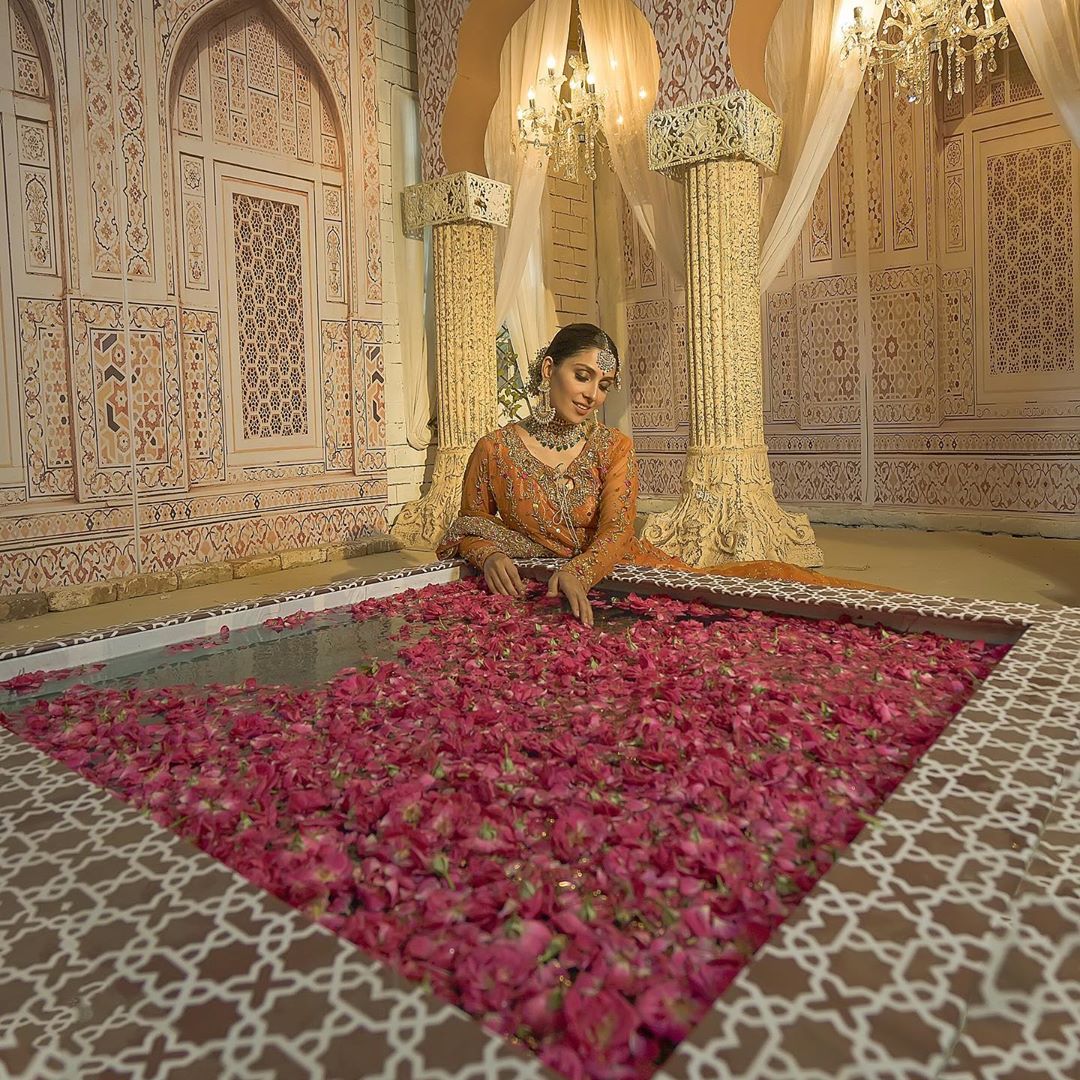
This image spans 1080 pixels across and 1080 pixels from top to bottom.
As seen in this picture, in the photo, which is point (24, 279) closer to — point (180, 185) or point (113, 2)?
point (180, 185)

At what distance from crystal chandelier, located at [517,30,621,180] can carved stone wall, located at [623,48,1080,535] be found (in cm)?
182

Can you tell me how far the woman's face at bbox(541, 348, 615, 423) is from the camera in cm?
235

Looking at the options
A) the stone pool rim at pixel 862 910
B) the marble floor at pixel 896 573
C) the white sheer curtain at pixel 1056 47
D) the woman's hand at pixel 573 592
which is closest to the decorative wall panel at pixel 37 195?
the marble floor at pixel 896 573

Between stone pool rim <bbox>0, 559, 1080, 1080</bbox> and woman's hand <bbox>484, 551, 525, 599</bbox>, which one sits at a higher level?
woman's hand <bbox>484, 551, 525, 599</bbox>

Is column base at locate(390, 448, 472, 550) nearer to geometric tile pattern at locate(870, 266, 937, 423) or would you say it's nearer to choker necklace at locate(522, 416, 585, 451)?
geometric tile pattern at locate(870, 266, 937, 423)

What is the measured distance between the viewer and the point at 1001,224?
5.60m

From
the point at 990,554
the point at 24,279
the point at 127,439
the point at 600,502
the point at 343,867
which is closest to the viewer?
the point at 343,867

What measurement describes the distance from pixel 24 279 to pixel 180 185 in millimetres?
996

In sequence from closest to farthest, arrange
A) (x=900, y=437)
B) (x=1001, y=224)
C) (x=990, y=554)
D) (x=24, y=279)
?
1. (x=24, y=279)
2. (x=990, y=554)
3. (x=1001, y=224)
4. (x=900, y=437)

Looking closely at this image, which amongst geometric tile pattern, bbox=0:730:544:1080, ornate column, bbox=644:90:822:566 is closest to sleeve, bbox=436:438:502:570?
geometric tile pattern, bbox=0:730:544:1080

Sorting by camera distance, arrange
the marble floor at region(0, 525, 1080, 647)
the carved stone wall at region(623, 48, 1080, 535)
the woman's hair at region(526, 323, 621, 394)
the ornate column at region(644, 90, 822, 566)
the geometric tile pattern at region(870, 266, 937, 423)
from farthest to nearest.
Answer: the geometric tile pattern at region(870, 266, 937, 423)
the carved stone wall at region(623, 48, 1080, 535)
the ornate column at region(644, 90, 822, 566)
the marble floor at region(0, 525, 1080, 647)
the woman's hair at region(526, 323, 621, 394)

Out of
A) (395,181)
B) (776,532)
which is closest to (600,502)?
(776,532)

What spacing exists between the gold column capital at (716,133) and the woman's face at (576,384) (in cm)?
250

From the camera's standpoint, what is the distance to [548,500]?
2.51 metres
